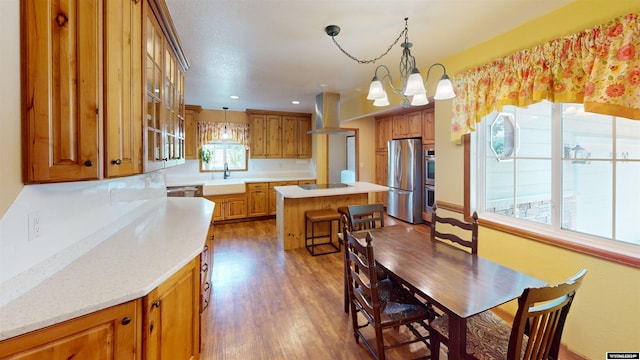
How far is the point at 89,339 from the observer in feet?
3.09

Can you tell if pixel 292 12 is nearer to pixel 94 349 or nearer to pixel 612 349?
pixel 94 349

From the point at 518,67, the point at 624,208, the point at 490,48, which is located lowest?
the point at 624,208

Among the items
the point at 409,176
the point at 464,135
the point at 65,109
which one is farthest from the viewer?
the point at 409,176

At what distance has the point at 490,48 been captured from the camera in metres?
2.44

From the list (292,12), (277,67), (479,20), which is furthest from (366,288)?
(277,67)

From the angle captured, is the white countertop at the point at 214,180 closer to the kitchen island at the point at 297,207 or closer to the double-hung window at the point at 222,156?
the double-hung window at the point at 222,156

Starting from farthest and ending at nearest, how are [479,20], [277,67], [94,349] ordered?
[277,67] < [479,20] < [94,349]

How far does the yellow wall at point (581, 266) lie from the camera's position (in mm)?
1661

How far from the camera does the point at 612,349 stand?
5.67 ft

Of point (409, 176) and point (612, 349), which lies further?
point (409, 176)

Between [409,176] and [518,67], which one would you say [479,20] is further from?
[409,176]

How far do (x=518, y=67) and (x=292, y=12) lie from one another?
1.81 metres

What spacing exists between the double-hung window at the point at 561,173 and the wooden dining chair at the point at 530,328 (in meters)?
0.98

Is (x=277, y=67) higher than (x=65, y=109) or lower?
higher
